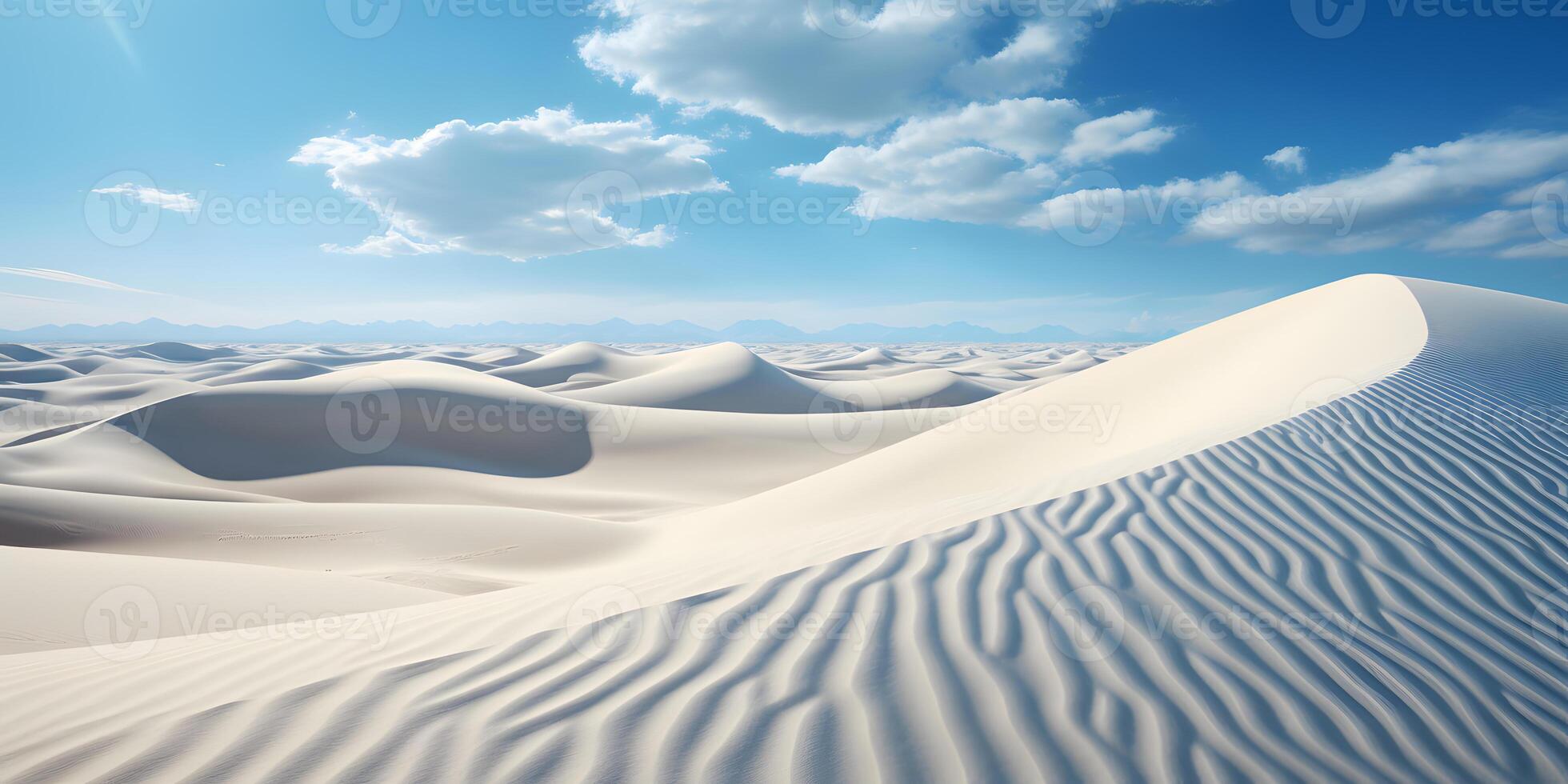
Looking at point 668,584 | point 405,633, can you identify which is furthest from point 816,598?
point 405,633

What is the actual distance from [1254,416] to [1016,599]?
4908 millimetres

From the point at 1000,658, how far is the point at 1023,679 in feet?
0.40

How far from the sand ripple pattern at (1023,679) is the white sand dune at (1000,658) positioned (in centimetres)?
1

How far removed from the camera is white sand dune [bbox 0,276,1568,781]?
81.1 inches

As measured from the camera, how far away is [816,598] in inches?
116

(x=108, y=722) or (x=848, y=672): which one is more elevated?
(x=108, y=722)

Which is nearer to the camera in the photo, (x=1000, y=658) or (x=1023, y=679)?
(x=1023, y=679)

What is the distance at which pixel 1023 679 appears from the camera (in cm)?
239

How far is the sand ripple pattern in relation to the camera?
2.03m

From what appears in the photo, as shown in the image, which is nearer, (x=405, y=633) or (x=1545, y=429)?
(x=405, y=633)

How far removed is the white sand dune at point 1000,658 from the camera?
206cm

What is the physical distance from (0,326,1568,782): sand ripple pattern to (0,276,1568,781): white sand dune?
1cm

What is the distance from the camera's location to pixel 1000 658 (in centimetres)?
250

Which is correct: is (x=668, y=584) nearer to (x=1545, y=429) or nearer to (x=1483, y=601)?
(x=1483, y=601)
